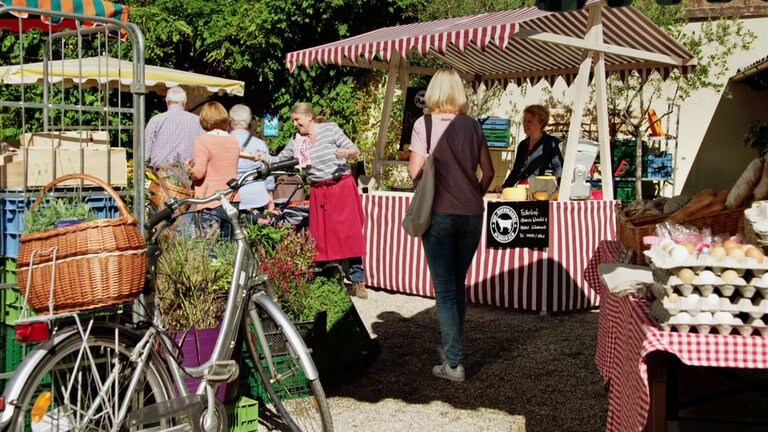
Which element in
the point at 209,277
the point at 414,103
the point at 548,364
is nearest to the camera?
the point at 209,277

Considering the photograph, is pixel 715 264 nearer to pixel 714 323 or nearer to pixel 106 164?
pixel 714 323

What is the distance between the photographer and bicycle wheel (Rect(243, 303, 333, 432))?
375 cm

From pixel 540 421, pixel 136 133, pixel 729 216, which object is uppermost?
pixel 136 133

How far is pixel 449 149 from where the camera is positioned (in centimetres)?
518

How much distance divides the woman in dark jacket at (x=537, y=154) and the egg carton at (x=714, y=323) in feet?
17.4

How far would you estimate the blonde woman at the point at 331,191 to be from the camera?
742 cm

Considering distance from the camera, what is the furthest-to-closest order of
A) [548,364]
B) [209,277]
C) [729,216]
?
[548,364], [209,277], [729,216]

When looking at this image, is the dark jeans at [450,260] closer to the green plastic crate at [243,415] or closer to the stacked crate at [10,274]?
the green plastic crate at [243,415]

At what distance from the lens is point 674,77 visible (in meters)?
15.9

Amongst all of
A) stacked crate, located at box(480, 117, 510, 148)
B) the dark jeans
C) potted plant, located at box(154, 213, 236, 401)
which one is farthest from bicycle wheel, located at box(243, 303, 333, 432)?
stacked crate, located at box(480, 117, 510, 148)

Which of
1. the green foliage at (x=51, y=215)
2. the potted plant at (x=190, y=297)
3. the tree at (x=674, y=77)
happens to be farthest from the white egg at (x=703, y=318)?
the tree at (x=674, y=77)

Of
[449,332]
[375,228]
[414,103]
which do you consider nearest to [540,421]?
[449,332]

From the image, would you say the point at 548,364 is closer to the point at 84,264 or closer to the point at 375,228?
the point at 375,228

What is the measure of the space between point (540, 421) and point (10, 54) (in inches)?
483
